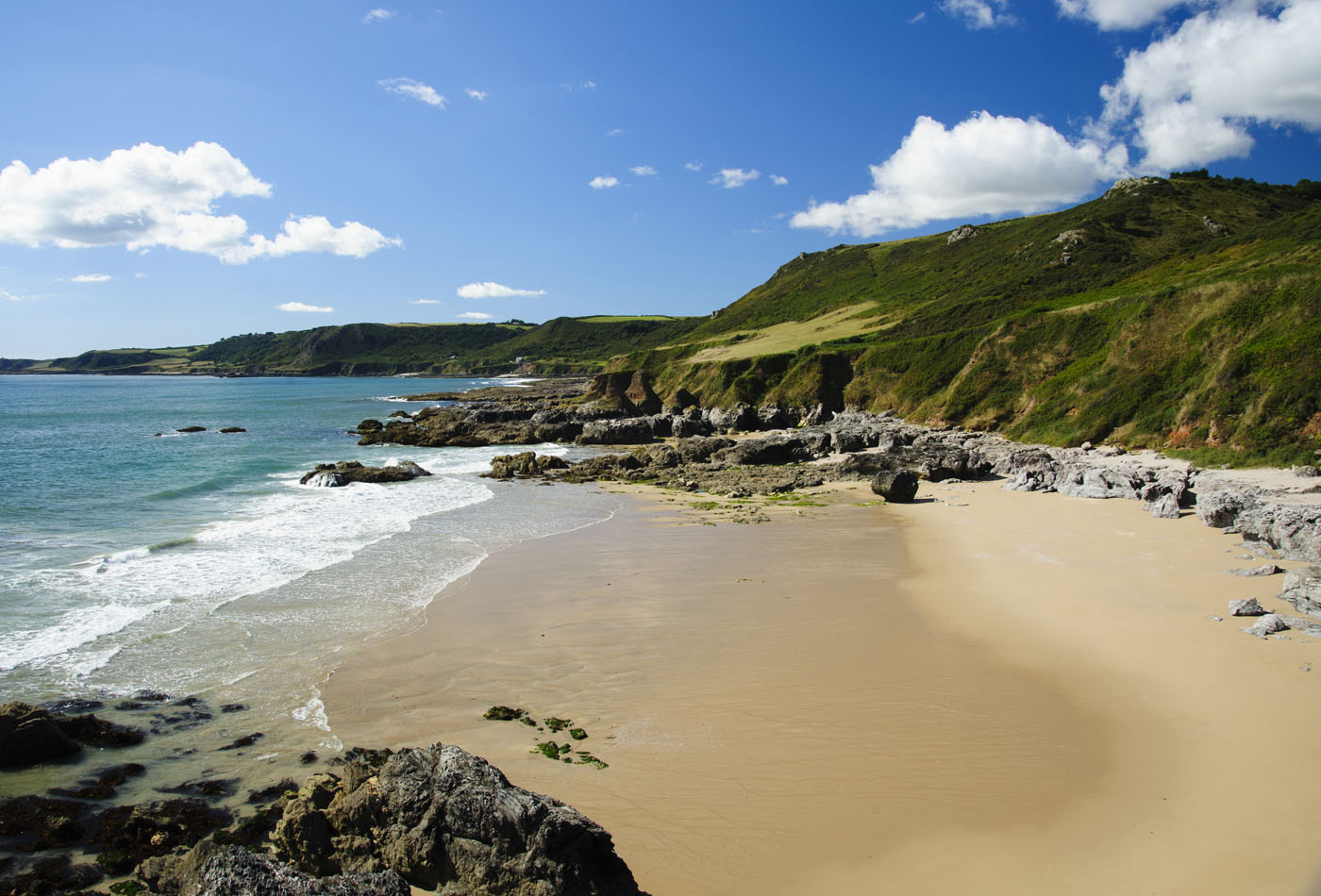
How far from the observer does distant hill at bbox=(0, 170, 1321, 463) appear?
27.4 m

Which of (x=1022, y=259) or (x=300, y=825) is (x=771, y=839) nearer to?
(x=300, y=825)

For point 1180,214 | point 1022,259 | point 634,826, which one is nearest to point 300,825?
point 634,826

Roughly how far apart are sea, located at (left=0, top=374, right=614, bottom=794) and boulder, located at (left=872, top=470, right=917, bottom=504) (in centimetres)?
1054

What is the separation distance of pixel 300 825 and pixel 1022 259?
88.5 metres

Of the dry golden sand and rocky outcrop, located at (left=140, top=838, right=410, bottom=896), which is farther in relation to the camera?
the dry golden sand

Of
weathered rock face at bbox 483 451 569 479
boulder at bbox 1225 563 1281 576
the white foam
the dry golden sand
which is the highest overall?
boulder at bbox 1225 563 1281 576

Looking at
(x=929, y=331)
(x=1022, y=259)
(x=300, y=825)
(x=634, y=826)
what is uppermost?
(x=1022, y=259)

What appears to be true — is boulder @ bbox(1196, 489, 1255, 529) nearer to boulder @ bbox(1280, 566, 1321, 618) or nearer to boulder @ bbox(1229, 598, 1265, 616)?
boulder @ bbox(1280, 566, 1321, 618)

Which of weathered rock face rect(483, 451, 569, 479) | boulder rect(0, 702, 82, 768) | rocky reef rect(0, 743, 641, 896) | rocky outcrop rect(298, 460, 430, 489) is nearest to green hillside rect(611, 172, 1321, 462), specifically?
weathered rock face rect(483, 451, 569, 479)

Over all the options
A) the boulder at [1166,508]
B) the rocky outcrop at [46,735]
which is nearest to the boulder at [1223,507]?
the boulder at [1166,508]

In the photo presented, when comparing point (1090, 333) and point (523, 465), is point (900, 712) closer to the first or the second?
point (523, 465)

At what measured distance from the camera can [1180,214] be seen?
76.6 metres

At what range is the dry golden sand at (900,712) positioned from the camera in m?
6.74

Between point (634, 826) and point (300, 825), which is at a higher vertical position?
point (300, 825)
